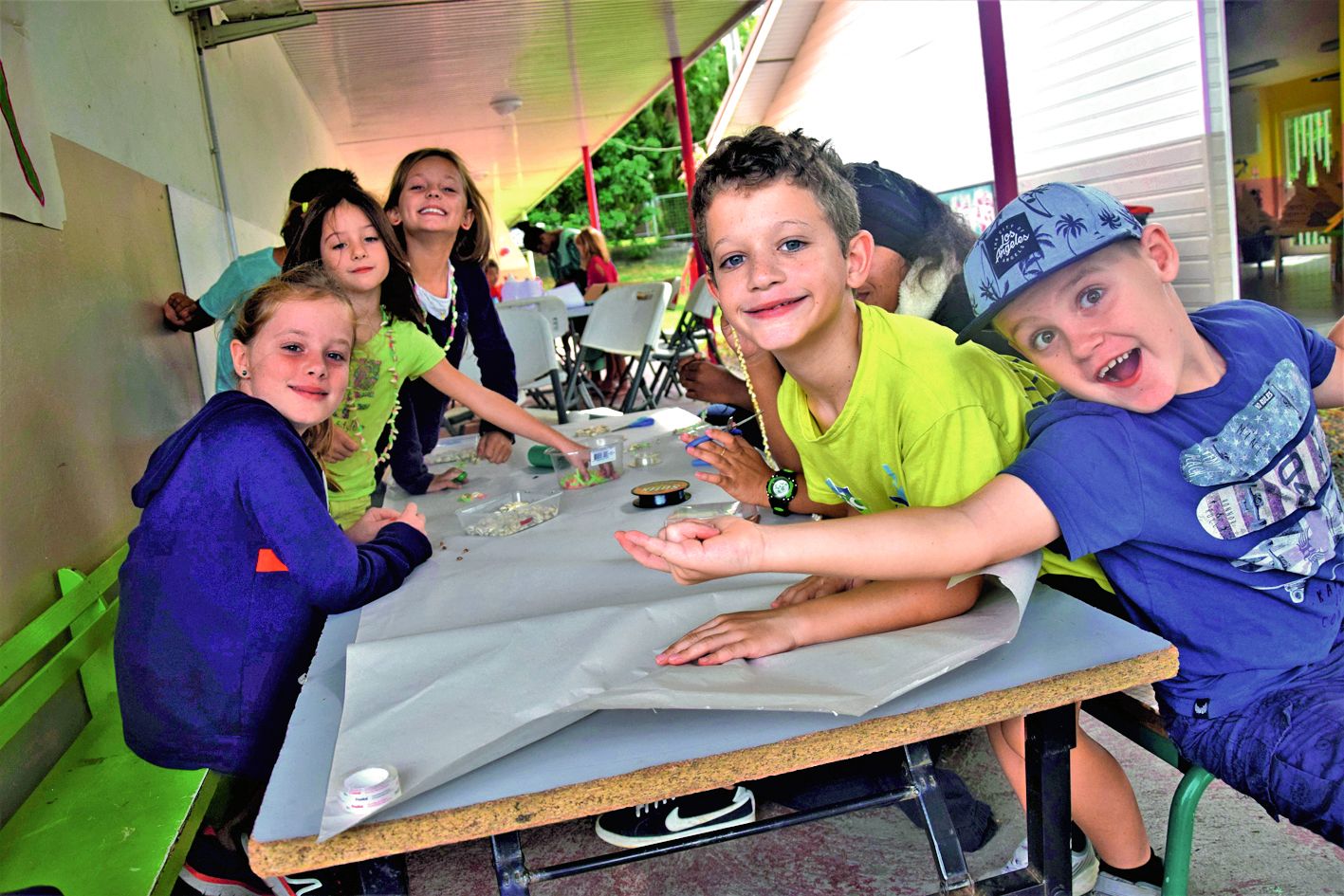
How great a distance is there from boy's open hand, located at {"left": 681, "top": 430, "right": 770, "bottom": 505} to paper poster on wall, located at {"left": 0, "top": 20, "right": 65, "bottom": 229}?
1.35m

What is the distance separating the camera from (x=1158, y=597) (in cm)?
122

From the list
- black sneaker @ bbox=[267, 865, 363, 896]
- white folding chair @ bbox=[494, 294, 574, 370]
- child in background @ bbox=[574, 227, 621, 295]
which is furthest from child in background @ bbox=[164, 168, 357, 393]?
child in background @ bbox=[574, 227, 621, 295]

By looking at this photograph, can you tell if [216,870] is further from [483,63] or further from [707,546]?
[483,63]

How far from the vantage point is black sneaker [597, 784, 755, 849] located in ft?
5.63

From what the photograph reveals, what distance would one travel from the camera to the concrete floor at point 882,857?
5.29 feet

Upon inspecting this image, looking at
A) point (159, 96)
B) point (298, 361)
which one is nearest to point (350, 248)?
point (298, 361)

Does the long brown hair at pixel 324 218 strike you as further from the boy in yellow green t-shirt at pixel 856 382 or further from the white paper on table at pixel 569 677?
the white paper on table at pixel 569 677

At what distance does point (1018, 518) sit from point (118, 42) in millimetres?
2946

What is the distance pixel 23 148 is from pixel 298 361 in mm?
809

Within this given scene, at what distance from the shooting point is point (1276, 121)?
576cm

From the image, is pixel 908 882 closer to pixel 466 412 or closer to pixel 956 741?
pixel 956 741

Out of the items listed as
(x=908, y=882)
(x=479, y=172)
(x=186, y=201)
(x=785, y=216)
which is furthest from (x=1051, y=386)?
(x=479, y=172)

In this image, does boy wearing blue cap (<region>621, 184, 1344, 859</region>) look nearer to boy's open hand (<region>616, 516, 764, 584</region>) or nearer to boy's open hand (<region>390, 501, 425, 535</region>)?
boy's open hand (<region>616, 516, 764, 584</region>)

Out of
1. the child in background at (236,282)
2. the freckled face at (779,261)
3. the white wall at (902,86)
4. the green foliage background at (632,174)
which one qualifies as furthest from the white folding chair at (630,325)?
the green foliage background at (632,174)
